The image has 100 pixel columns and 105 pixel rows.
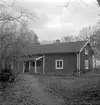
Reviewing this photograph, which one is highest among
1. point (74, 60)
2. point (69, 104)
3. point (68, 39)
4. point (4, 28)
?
point (68, 39)

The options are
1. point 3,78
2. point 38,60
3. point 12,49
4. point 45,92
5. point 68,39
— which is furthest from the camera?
point 68,39

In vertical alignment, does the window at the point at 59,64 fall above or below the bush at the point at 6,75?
above

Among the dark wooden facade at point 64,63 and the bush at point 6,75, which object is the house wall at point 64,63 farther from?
the bush at point 6,75

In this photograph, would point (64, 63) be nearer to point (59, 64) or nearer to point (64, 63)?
point (64, 63)

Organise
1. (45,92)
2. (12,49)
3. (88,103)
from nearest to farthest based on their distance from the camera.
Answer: (88,103) < (45,92) < (12,49)

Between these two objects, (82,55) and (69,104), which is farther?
(82,55)

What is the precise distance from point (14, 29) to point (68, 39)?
4433 cm

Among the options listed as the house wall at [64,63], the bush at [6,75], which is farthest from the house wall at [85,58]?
the bush at [6,75]

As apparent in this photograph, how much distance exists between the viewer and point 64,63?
2358 cm

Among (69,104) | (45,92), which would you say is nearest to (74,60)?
(45,92)

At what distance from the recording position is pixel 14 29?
1353 cm

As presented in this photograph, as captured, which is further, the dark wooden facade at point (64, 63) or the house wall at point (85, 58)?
the house wall at point (85, 58)

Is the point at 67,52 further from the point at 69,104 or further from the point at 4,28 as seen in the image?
the point at 69,104

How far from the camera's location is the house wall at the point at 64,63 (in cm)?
2297
